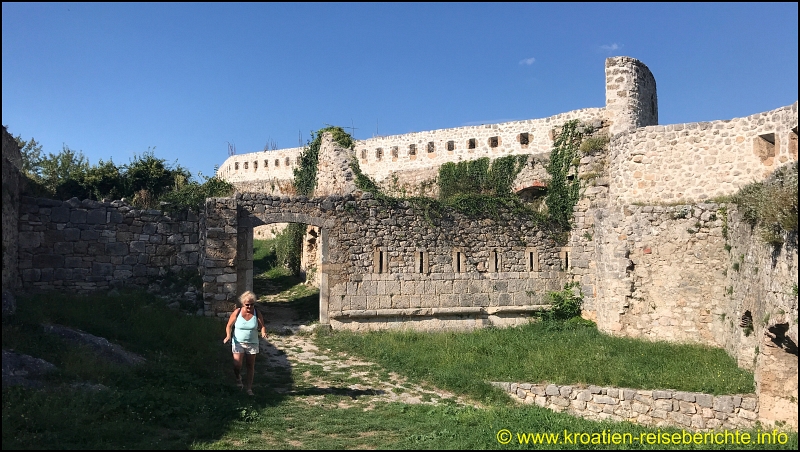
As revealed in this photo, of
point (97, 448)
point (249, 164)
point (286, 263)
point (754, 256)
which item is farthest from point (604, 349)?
point (249, 164)

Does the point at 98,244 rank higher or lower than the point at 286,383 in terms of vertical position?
higher

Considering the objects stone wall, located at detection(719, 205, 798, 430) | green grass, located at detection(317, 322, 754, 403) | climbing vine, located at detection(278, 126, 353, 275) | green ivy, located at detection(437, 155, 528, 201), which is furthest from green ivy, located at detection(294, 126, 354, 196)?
stone wall, located at detection(719, 205, 798, 430)

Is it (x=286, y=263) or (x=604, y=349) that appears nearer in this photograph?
(x=604, y=349)

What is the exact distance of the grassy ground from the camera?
6879 millimetres

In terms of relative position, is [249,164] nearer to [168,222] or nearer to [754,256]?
[168,222]

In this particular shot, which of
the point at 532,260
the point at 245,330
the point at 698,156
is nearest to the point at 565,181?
the point at 532,260

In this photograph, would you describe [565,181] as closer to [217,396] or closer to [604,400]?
[604,400]

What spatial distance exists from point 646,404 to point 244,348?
6809 mm

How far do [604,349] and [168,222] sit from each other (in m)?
10.6

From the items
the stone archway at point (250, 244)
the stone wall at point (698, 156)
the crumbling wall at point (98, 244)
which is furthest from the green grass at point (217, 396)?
the stone wall at point (698, 156)

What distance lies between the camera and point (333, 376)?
10914 millimetres

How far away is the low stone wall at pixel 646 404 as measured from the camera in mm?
9820

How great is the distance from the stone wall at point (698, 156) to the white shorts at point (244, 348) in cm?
1004

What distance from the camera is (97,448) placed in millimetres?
6129
